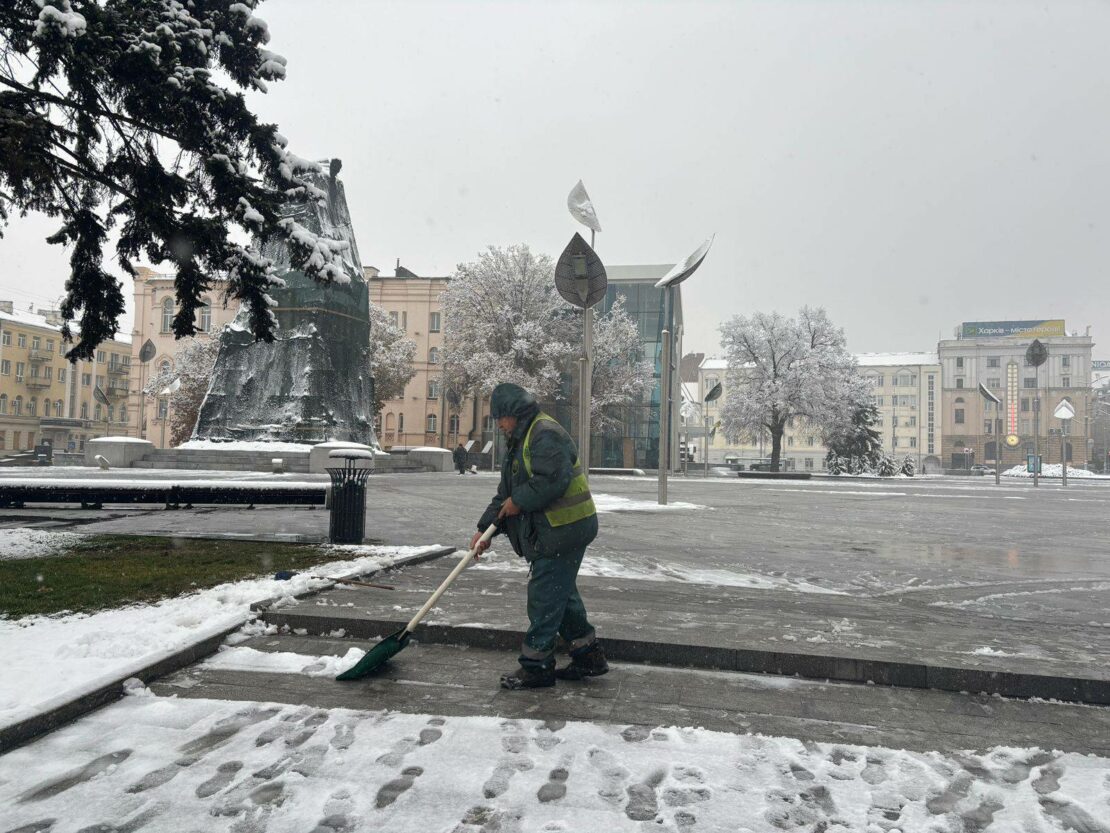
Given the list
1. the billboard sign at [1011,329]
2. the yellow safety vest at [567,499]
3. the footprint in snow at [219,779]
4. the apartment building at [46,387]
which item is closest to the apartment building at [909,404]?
the billboard sign at [1011,329]

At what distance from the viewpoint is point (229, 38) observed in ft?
27.6

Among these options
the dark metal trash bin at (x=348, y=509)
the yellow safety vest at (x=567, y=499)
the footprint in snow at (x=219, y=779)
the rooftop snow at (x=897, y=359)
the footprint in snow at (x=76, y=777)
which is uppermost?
the rooftop snow at (x=897, y=359)

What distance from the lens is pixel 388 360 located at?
1886 inches

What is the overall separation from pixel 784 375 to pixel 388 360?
78.2ft

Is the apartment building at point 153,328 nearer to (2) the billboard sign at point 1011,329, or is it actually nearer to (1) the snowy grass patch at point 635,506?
(1) the snowy grass patch at point 635,506

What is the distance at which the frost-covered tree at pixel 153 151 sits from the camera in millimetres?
7188

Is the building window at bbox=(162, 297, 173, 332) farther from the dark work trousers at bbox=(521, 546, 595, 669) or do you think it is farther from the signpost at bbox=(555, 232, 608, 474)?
the dark work trousers at bbox=(521, 546, 595, 669)

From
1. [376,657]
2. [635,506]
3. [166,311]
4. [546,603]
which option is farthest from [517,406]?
[166,311]

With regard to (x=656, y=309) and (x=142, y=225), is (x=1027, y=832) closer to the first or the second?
(x=142, y=225)

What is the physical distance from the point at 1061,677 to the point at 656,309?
170ft

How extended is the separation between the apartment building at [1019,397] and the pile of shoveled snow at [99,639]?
9093 centimetres

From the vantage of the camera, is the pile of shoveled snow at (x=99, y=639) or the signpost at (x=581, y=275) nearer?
the pile of shoveled snow at (x=99, y=639)

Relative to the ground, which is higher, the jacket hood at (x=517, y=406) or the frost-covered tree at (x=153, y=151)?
the frost-covered tree at (x=153, y=151)

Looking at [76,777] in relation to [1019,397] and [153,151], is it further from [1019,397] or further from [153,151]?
[1019,397]
